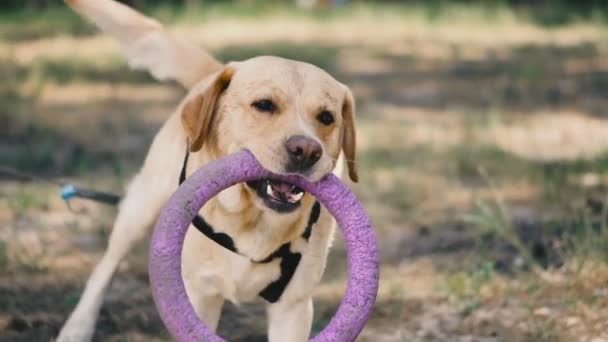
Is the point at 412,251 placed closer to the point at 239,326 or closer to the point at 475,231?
the point at 475,231

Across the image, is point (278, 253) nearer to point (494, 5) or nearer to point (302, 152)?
point (302, 152)

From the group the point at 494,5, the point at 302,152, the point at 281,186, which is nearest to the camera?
the point at 302,152

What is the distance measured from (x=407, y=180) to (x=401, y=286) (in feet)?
6.83

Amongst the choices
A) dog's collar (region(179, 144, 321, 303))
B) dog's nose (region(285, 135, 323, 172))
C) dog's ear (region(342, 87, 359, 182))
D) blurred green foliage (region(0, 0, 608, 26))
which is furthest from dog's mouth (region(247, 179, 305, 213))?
blurred green foliage (region(0, 0, 608, 26))

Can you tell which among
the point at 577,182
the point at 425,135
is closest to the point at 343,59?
the point at 425,135

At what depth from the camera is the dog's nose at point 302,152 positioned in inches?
133

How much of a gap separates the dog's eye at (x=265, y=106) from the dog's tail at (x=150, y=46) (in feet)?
3.09

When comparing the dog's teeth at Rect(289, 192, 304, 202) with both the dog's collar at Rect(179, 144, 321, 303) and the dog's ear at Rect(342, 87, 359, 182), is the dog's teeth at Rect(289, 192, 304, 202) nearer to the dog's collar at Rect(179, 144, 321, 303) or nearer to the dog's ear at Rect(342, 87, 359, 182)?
the dog's collar at Rect(179, 144, 321, 303)

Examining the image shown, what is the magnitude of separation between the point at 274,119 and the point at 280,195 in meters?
0.27

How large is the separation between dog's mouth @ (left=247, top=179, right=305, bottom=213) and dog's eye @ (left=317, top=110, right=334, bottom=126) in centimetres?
28

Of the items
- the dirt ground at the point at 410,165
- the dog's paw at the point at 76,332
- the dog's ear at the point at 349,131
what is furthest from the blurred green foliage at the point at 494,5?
the dog's ear at the point at 349,131

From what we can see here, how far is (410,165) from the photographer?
7.49m

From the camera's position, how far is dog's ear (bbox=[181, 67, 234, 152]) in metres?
3.74

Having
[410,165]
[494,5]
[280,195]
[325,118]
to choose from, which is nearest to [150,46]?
[325,118]
